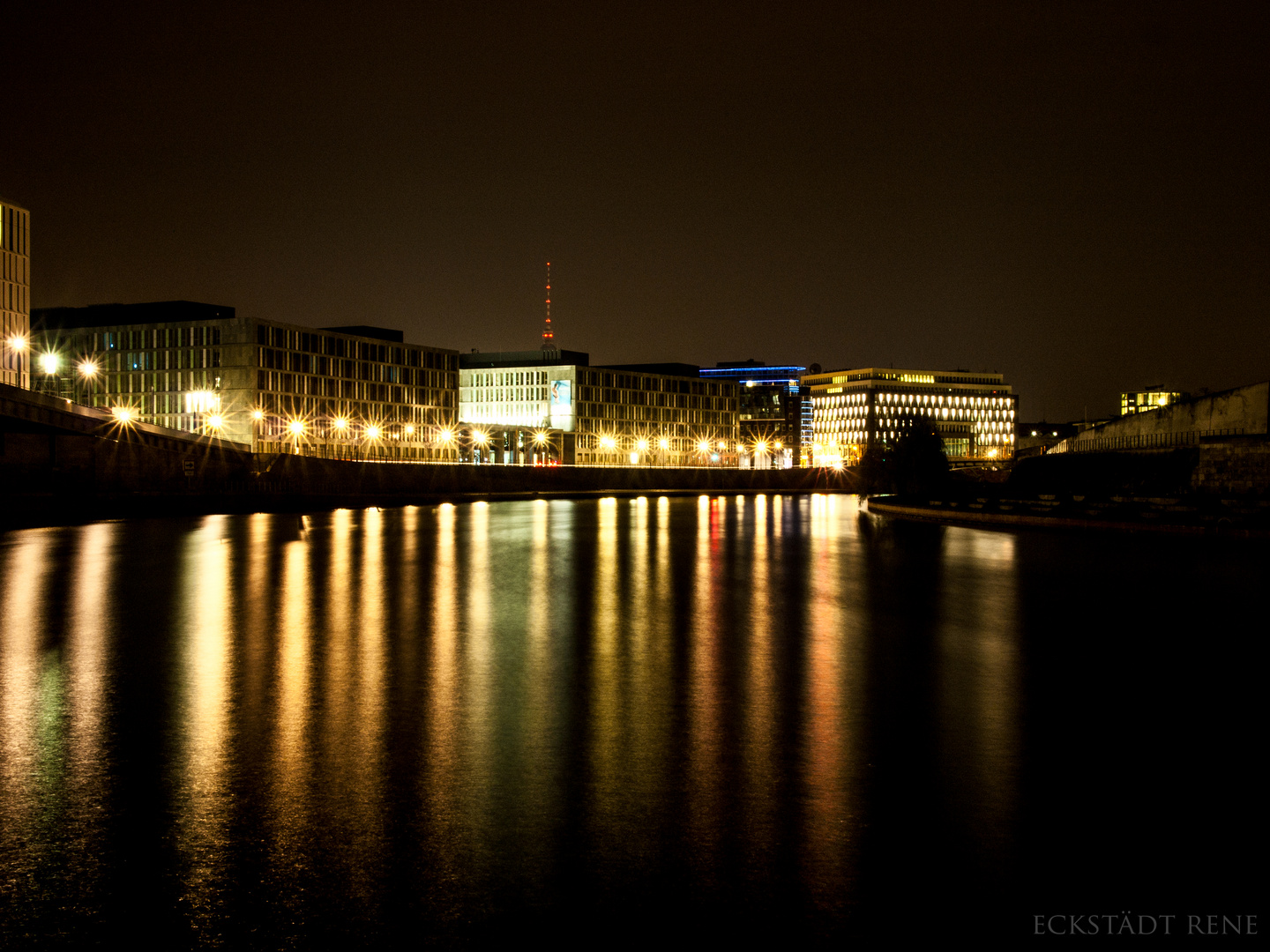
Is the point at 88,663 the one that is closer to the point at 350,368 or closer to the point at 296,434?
the point at 296,434

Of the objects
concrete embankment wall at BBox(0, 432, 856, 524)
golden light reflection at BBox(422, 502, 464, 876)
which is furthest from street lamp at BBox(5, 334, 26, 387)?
golden light reflection at BBox(422, 502, 464, 876)

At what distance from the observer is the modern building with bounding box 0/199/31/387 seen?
74625 mm

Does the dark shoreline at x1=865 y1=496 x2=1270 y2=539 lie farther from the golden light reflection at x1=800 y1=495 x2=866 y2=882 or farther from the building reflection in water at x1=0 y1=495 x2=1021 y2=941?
the golden light reflection at x1=800 y1=495 x2=866 y2=882

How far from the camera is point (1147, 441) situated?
6700 centimetres

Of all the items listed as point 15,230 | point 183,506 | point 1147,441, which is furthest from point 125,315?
point 1147,441

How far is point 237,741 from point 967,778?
6.27 metres

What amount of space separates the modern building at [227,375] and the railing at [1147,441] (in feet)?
228

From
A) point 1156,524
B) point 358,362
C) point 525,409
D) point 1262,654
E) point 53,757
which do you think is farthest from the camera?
point 525,409

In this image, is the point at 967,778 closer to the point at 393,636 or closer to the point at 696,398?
the point at 393,636

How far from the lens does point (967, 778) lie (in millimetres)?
8109

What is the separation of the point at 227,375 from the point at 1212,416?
87.4 m

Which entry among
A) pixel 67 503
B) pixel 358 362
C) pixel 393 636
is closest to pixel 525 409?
pixel 358 362

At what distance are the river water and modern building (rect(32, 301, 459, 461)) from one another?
86.2m

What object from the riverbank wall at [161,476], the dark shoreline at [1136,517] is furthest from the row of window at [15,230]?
the dark shoreline at [1136,517]
